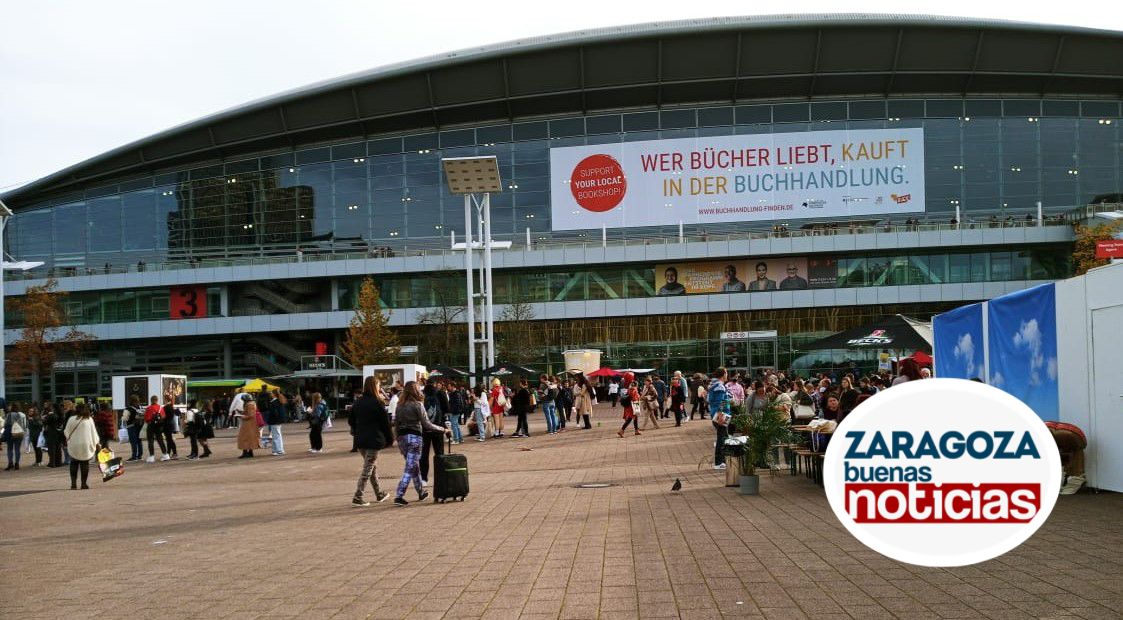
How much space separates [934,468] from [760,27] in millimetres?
61279

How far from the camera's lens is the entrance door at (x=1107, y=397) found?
38.2 feet

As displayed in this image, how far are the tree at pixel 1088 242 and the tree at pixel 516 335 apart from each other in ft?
94.2

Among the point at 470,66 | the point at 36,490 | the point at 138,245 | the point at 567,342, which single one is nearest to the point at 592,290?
the point at 567,342

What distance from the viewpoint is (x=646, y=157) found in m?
63.5

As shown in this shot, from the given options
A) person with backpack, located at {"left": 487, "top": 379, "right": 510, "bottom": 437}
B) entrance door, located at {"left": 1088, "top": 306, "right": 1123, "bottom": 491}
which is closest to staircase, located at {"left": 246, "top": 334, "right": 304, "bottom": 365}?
person with backpack, located at {"left": 487, "top": 379, "right": 510, "bottom": 437}

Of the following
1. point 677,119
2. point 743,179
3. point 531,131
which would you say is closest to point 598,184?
point 531,131

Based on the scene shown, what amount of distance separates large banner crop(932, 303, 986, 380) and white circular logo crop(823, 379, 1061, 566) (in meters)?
13.5

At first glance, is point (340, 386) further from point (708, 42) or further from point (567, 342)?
point (708, 42)

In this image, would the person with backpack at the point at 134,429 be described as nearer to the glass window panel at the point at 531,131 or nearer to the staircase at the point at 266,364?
the staircase at the point at 266,364

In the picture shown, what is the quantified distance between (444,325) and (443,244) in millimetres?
8562

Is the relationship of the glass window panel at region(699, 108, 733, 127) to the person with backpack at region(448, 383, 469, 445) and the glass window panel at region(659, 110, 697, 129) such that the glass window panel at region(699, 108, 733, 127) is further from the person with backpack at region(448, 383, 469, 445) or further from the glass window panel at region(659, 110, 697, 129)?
the person with backpack at region(448, 383, 469, 445)

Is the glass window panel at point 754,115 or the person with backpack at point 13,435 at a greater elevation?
the glass window panel at point 754,115

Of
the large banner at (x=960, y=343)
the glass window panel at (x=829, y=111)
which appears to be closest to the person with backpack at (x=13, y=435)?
the large banner at (x=960, y=343)

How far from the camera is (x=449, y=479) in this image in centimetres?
1366
